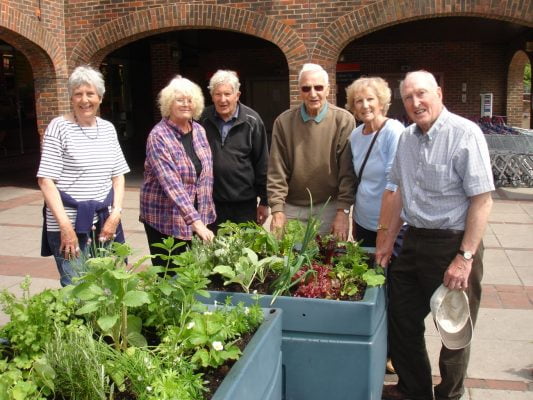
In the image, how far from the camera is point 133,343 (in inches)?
87.8

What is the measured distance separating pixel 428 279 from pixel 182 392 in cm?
171

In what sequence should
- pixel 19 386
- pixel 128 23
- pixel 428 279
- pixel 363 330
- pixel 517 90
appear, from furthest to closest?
pixel 517 90 → pixel 128 23 → pixel 428 279 → pixel 363 330 → pixel 19 386

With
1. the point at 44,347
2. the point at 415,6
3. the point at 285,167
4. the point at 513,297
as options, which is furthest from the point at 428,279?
the point at 415,6

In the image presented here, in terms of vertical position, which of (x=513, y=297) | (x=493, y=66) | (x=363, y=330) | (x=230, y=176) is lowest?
(x=513, y=297)

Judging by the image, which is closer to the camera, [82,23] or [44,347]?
[44,347]

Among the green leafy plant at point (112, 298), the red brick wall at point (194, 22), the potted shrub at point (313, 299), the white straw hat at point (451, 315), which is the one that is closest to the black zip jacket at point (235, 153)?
the potted shrub at point (313, 299)

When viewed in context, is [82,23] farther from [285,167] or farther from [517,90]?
[517,90]

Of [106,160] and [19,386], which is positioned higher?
[106,160]

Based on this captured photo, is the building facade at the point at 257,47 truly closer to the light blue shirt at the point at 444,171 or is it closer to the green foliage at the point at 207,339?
the light blue shirt at the point at 444,171

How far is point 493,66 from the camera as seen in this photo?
17.2 m

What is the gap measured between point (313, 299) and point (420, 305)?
1.03 metres

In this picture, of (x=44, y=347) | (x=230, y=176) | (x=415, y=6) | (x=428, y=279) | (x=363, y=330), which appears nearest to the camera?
(x=44, y=347)

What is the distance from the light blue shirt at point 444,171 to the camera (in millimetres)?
2840

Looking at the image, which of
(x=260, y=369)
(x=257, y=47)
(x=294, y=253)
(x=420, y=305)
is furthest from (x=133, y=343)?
(x=257, y=47)
